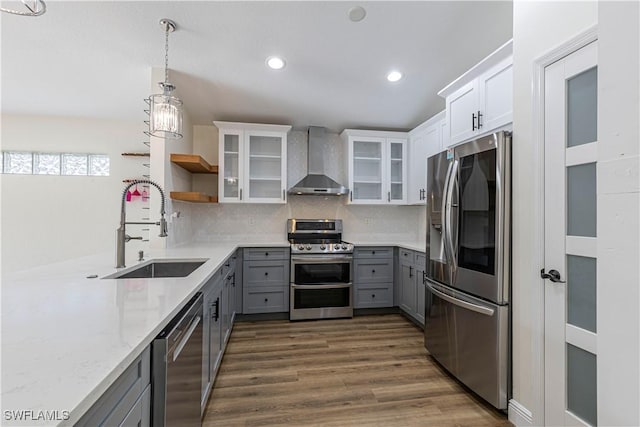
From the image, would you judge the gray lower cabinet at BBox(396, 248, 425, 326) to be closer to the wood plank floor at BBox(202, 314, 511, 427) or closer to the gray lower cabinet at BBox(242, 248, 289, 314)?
the wood plank floor at BBox(202, 314, 511, 427)

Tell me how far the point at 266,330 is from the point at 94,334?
8.44 feet

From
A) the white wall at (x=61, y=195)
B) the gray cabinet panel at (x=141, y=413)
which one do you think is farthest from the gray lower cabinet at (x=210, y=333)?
the white wall at (x=61, y=195)

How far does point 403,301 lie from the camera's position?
3.63 metres

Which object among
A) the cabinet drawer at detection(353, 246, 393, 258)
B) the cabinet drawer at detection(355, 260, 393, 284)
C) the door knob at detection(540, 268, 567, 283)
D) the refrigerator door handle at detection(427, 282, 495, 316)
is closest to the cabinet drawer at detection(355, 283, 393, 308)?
the cabinet drawer at detection(355, 260, 393, 284)

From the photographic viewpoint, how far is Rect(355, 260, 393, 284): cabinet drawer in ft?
12.2

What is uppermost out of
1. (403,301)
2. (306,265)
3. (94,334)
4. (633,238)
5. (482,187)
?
(482,187)

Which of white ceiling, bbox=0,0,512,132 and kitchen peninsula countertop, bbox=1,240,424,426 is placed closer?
kitchen peninsula countertop, bbox=1,240,424,426

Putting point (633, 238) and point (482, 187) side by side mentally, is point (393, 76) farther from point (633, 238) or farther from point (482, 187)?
point (633, 238)

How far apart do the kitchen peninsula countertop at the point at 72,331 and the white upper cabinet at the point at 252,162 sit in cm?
228

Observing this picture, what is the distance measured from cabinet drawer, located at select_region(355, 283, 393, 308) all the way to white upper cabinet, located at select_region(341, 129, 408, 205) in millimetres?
1189

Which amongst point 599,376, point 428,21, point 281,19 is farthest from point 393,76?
point 599,376

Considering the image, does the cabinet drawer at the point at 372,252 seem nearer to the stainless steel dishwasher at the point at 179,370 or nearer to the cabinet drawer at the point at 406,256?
the cabinet drawer at the point at 406,256

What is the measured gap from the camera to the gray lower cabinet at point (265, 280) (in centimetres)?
347

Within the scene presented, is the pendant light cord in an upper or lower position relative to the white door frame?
upper
